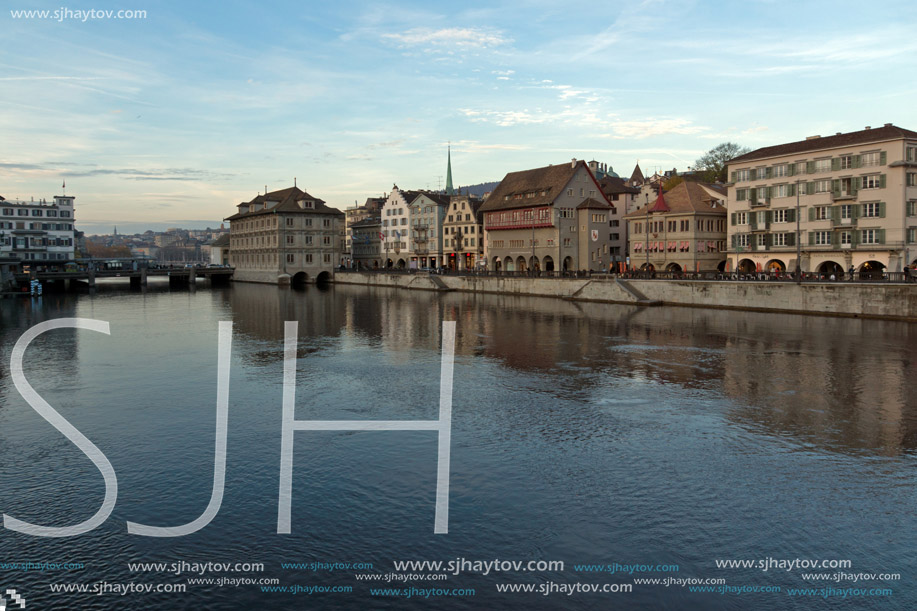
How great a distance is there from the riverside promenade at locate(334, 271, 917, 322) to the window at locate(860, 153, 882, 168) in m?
16.1

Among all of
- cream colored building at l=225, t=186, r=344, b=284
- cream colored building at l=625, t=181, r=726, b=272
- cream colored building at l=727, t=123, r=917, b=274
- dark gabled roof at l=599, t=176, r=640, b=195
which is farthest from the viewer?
cream colored building at l=225, t=186, r=344, b=284

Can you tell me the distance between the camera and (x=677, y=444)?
20484 millimetres

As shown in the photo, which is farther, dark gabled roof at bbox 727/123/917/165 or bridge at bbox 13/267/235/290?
bridge at bbox 13/267/235/290

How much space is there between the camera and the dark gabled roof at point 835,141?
61438 millimetres

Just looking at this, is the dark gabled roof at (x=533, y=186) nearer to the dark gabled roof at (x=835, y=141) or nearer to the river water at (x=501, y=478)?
the dark gabled roof at (x=835, y=141)

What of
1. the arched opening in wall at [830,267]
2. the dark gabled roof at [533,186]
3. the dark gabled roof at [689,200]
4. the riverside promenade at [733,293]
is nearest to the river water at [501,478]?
the riverside promenade at [733,293]

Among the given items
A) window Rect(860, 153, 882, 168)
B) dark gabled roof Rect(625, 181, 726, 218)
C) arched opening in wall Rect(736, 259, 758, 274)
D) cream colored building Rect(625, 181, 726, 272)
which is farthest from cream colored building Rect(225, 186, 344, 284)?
window Rect(860, 153, 882, 168)

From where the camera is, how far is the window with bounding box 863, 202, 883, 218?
6272 centimetres

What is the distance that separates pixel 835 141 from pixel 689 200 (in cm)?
1862

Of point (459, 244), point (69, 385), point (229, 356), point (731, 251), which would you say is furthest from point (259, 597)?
point (459, 244)

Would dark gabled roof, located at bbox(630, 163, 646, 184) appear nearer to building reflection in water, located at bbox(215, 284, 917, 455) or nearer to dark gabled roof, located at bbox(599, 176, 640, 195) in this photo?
dark gabled roof, located at bbox(599, 176, 640, 195)

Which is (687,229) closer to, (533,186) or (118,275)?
(533,186)

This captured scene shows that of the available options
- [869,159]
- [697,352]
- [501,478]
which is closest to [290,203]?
[869,159]

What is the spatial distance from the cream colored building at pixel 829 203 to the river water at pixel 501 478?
30.3m
